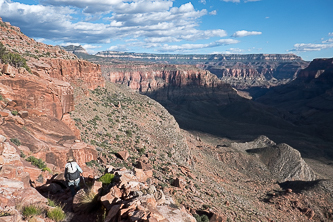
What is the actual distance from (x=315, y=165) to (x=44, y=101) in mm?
57388

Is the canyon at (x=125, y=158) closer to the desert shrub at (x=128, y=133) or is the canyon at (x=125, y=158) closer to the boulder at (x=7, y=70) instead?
the boulder at (x=7, y=70)

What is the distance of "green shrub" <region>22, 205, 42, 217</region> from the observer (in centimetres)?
816

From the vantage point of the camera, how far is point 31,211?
27.1ft

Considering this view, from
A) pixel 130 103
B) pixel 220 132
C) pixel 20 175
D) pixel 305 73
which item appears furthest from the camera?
pixel 305 73

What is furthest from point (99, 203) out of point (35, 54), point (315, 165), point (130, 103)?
point (315, 165)

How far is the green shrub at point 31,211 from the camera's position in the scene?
8.16m

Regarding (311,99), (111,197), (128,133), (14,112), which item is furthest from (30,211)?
(311,99)

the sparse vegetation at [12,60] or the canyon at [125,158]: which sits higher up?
the sparse vegetation at [12,60]

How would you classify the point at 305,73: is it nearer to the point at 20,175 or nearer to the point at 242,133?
the point at 242,133

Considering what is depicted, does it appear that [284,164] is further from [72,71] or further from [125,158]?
[72,71]

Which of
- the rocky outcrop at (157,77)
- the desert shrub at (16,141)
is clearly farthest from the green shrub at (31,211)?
the rocky outcrop at (157,77)

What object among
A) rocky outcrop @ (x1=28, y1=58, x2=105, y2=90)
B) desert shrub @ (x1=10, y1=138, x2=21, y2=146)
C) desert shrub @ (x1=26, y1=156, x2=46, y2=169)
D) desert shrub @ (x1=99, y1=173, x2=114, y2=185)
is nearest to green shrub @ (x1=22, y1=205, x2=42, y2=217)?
desert shrub @ (x1=99, y1=173, x2=114, y2=185)

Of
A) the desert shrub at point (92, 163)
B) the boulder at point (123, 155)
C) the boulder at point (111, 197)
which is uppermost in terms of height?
the boulder at point (111, 197)

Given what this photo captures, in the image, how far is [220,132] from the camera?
267 ft
